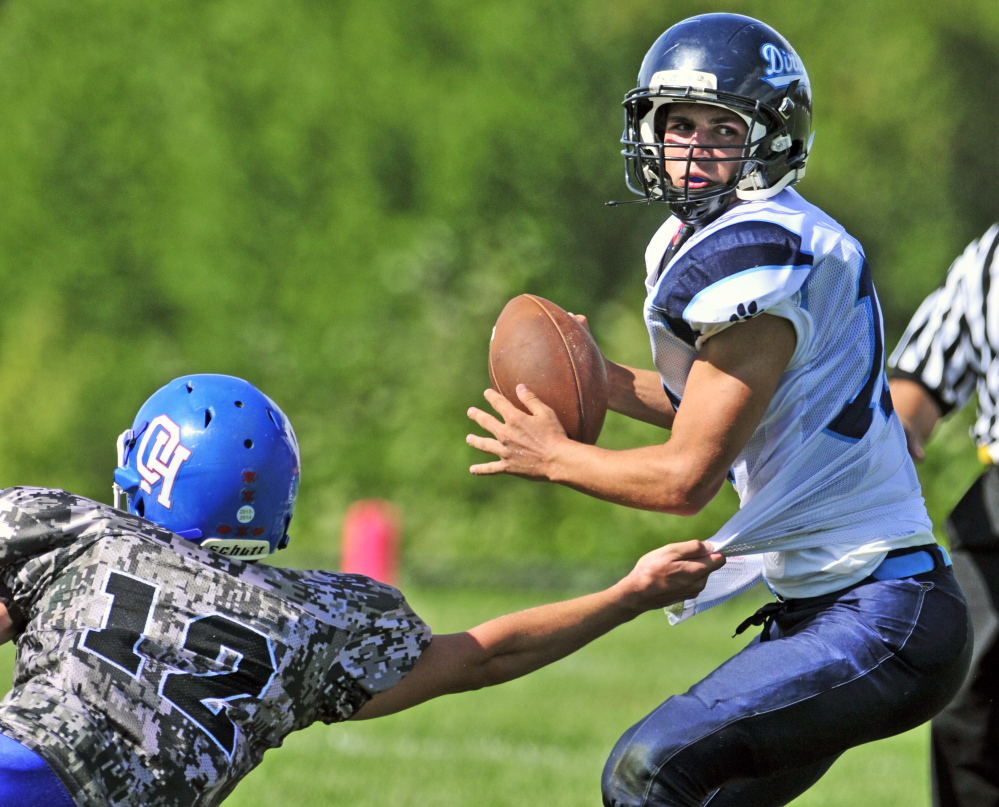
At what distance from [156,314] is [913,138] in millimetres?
15578

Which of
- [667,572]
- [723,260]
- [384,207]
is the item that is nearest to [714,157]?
[723,260]

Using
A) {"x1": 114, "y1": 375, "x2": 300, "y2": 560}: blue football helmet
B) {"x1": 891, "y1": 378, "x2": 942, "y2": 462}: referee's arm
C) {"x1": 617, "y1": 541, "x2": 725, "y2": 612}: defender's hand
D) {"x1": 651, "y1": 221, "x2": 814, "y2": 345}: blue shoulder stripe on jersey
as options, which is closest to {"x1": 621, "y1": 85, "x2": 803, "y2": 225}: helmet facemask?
{"x1": 651, "y1": 221, "x2": 814, "y2": 345}: blue shoulder stripe on jersey

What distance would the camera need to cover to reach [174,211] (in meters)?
28.4

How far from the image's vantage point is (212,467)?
2.71 meters

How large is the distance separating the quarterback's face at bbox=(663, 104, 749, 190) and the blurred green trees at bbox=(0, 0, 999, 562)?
12587 mm

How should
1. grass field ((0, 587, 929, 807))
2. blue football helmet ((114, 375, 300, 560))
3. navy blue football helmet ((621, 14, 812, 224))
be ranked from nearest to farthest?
blue football helmet ((114, 375, 300, 560)), navy blue football helmet ((621, 14, 812, 224)), grass field ((0, 587, 929, 807))

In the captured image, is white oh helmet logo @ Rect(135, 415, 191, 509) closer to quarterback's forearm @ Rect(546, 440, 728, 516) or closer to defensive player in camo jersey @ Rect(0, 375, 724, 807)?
defensive player in camo jersey @ Rect(0, 375, 724, 807)

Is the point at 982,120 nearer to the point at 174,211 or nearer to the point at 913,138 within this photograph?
the point at 913,138

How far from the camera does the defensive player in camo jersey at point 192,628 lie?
2471 millimetres

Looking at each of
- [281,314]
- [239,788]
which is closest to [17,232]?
[281,314]

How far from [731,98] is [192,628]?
5.27ft

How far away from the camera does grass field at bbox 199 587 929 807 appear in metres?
5.40

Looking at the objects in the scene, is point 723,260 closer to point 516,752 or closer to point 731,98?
point 731,98

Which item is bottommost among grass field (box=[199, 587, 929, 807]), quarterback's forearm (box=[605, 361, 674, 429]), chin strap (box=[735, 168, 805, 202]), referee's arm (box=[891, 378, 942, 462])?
grass field (box=[199, 587, 929, 807])
